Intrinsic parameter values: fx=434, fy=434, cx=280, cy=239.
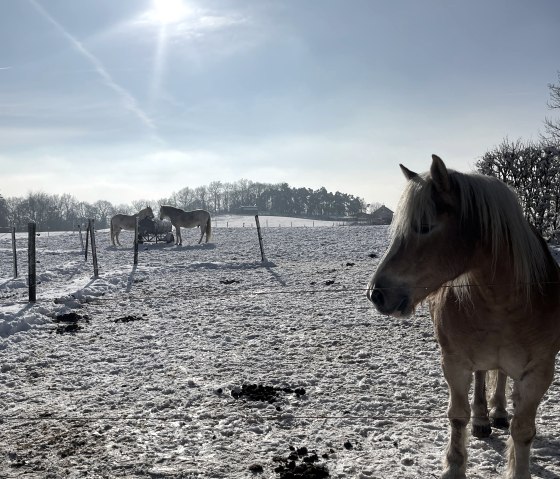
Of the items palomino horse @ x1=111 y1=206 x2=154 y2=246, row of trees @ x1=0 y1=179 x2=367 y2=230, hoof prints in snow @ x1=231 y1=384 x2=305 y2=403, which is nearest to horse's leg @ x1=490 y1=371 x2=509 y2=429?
hoof prints in snow @ x1=231 y1=384 x2=305 y2=403

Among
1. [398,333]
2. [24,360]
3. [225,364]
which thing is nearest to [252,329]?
[225,364]

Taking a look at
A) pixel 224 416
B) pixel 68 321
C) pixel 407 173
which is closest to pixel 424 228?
pixel 407 173

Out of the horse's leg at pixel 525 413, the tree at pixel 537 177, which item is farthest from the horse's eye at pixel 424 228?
the tree at pixel 537 177

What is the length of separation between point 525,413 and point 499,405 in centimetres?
103

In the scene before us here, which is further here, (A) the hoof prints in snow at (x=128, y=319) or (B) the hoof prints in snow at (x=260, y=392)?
(A) the hoof prints in snow at (x=128, y=319)

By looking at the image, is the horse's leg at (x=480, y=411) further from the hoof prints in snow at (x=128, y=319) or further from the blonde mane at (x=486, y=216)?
the hoof prints in snow at (x=128, y=319)

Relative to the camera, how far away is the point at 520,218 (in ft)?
8.18

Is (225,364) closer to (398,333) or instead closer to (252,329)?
(252,329)

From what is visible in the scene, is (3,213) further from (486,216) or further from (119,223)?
(486,216)

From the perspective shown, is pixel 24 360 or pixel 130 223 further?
pixel 130 223

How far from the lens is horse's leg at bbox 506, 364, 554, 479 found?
254 centimetres

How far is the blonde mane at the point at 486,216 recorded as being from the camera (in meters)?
2.33

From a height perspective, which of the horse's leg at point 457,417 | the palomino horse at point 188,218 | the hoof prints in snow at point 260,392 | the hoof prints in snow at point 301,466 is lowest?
the hoof prints in snow at point 301,466

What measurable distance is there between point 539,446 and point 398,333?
2979 millimetres
